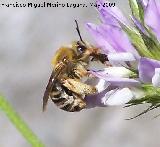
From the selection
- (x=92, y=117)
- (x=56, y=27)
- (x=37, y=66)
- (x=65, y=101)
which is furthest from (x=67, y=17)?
(x=65, y=101)

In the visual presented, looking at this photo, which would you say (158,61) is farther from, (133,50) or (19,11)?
(19,11)

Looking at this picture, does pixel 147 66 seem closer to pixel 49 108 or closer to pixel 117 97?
pixel 117 97

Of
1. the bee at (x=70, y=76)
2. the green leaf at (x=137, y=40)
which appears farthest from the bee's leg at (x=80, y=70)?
the green leaf at (x=137, y=40)

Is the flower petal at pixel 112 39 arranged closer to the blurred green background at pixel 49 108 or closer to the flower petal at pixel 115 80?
the flower petal at pixel 115 80

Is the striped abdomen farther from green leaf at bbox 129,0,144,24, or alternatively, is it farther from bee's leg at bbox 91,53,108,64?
green leaf at bbox 129,0,144,24

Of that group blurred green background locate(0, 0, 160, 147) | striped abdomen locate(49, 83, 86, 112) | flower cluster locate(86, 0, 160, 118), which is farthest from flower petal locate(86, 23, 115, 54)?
blurred green background locate(0, 0, 160, 147)

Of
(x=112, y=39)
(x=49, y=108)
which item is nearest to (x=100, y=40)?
(x=112, y=39)
